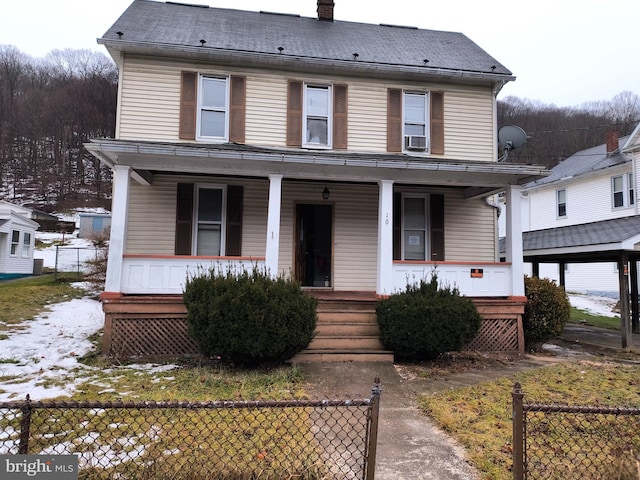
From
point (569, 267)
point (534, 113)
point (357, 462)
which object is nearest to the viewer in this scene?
point (357, 462)

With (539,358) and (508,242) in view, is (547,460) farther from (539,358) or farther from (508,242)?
(508,242)

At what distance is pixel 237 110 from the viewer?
31.1ft

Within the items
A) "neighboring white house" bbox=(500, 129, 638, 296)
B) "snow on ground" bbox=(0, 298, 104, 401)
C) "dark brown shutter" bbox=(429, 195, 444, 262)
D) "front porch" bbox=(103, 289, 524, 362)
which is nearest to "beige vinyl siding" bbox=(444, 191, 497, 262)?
"dark brown shutter" bbox=(429, 195, 444, 262)

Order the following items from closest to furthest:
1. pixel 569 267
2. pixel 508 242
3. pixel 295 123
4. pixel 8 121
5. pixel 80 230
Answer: pixel 508 242
pixel 295 123
pixel 569 267
pixel 80 230
pixel 8 121

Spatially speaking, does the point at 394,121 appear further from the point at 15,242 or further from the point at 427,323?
the point at 15,242

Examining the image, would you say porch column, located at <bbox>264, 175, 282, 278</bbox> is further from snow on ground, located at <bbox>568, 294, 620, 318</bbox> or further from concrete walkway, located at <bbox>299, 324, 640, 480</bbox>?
snow on ground, located at <bbox>568, 294, 620, 318</bbox>

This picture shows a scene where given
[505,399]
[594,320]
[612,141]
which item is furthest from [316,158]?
[612,141]

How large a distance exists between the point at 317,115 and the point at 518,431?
8.39 m

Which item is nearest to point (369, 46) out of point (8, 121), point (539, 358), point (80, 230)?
point (539, 358)

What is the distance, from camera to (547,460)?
3471 millimetres

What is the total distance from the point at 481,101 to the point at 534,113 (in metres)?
28.3

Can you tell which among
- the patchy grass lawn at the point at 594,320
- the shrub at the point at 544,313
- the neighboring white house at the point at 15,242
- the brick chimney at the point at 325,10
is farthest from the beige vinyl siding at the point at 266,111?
the neighboring white house at the point at 15,242

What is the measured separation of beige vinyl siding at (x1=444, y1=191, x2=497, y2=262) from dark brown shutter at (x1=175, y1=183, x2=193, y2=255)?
5.90m

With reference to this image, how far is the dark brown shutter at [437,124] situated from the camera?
10094 millimetres
